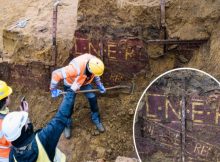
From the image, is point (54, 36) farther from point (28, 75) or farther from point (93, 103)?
point (93, 103)

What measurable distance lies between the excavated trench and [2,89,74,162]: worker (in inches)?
106

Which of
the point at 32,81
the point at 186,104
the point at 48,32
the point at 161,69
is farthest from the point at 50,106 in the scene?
the point at 186,104

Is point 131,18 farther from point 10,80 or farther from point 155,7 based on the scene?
point 10,80

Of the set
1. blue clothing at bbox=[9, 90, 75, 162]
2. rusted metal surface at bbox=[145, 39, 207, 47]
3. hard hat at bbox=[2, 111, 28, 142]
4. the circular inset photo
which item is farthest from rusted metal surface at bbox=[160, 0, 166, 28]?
hard hat at bbox=[2, 111, 28, 142]

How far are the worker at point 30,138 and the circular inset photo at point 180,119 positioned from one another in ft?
6.61

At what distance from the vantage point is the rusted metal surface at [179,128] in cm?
590

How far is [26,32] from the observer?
803 centimetres

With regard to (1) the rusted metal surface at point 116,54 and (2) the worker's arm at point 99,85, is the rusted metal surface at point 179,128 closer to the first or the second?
(2) the worker's arm at point 99,85

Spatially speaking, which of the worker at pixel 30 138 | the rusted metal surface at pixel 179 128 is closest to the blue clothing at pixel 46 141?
the worker at pixel 30 138

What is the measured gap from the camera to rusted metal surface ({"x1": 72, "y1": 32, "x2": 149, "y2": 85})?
22.6ft

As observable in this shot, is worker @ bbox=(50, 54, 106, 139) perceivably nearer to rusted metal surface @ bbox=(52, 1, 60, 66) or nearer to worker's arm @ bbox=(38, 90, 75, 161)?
rusted metal surface @ bbox=(52, 1, 60, 66)

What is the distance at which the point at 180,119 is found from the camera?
598cm

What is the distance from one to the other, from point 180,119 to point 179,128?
135 millimetres

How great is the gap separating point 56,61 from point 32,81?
0.71m
